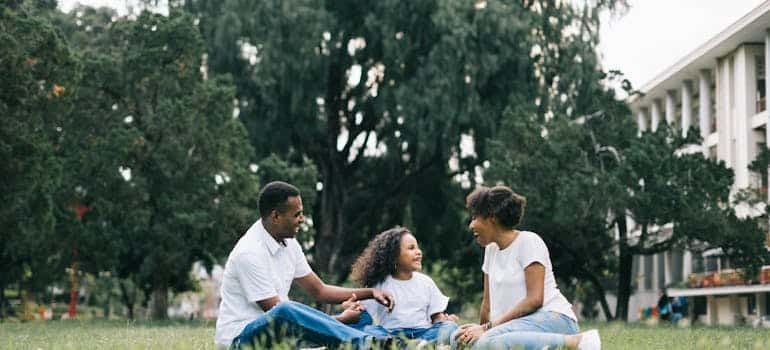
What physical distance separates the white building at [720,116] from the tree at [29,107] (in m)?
22.7

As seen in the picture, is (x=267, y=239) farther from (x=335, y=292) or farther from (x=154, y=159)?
(x=154, y=159)

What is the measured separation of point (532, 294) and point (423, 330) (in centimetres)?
144

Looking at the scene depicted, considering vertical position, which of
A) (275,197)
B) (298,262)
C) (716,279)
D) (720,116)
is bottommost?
(298,262)

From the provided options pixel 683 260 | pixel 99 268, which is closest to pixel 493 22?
pixel 99 268

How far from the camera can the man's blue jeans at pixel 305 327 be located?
282 inches

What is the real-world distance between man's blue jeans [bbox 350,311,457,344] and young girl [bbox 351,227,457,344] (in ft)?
0.09

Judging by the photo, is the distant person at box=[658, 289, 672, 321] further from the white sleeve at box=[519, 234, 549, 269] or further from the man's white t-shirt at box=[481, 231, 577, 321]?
the white sleeve at box=[519, 234, 549, 269]

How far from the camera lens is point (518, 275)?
765 centimetres

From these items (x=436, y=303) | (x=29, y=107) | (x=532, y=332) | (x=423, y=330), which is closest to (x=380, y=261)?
(x=436, y=303)

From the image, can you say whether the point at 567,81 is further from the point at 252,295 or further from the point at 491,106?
the point at 252,295

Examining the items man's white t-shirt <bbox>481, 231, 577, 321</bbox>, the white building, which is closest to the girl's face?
man's white t-shirt <bbox>481, 231, 577, 321</bbox>

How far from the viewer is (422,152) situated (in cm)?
2980

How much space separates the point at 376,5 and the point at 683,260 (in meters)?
30.5

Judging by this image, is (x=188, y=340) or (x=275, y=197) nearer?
(x=275, y=197)
